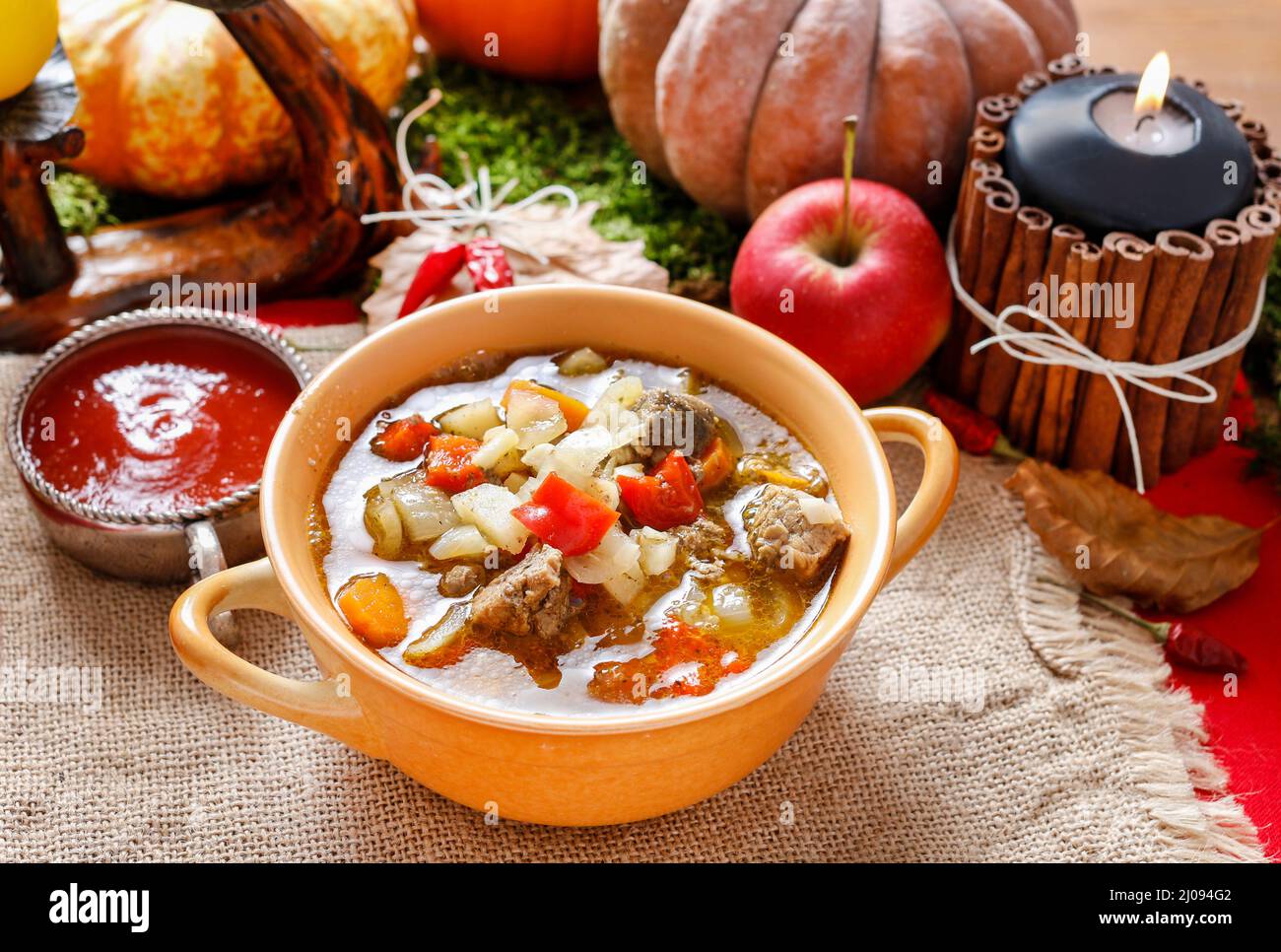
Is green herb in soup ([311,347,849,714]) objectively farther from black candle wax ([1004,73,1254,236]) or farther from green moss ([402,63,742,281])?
green moss ([402,63,742,281])

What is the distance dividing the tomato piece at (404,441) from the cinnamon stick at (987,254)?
1.47m

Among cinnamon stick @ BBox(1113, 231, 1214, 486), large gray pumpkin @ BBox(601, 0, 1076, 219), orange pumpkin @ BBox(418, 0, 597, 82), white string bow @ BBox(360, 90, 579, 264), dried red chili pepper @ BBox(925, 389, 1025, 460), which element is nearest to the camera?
cinnamon stick @ BBox(1113, 231, 1214, 486)

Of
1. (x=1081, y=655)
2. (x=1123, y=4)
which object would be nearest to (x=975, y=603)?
(x=1081, y=655)

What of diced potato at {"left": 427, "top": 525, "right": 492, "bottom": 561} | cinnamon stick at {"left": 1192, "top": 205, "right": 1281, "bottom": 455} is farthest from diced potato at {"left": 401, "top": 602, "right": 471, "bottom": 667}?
cinnamon stick at {"left": 1192, "top": 205, "right": 1281, "bottom": 455}

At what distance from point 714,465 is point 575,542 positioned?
378mm

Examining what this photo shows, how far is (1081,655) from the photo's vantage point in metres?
2.73

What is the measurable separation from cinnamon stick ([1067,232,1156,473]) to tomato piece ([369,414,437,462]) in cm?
161

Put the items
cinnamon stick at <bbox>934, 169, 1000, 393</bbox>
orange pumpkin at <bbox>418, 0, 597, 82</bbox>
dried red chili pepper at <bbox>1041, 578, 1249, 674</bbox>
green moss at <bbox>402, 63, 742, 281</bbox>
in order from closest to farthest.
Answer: dried red chili pepper at <bbox>1041, 578, 1249, 674</bbox>, cinnamon stick at <bbox>934, 169, 1000, 393</bbox>, green moss at <bbox>402, 63, 742, 281</bbox>, orange pumpkin at <bbox>418, 0, 597, 82</bbox>

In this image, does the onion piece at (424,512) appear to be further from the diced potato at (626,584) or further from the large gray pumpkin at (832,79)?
the large gray pumpkin at (832,79)

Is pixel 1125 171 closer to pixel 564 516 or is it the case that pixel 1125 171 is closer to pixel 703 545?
pixel 703 545

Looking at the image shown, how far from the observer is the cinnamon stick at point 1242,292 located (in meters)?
2.88

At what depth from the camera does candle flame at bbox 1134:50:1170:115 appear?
2.93m

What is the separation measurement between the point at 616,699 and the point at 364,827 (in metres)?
0.65

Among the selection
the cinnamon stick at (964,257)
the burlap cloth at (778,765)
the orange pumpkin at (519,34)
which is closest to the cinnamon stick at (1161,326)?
the cinnamon stick at (964,257)
